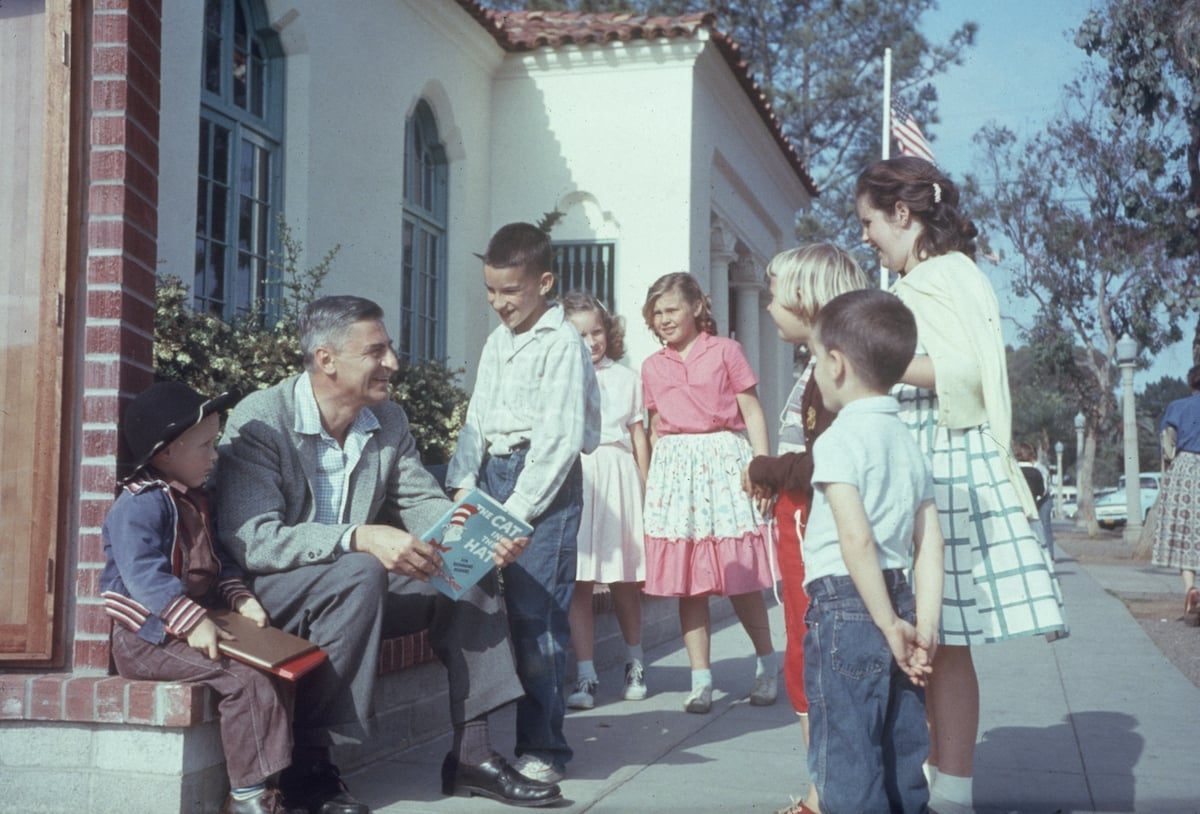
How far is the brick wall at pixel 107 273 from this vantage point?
12.2ft

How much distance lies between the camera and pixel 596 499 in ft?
20.1

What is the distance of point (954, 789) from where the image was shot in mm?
3551

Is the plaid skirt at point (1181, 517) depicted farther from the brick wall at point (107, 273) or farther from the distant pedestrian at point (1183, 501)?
the brick wall at point (107, 273)

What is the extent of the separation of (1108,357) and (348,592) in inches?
1266

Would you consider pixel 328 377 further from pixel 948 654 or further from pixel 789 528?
pixel 948 654

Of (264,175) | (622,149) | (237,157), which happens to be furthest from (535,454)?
(622,149)

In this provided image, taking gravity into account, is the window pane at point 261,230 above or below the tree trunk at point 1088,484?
above

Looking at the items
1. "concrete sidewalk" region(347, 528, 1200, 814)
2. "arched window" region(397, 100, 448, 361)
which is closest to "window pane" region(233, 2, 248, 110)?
"arched window" region(397, 100, 448, 361)

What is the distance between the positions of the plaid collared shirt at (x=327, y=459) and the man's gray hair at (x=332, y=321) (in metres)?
0.12

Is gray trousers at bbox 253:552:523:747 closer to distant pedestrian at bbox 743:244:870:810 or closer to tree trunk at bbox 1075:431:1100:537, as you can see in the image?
distant pedestrian at bbox 743:244:870:810

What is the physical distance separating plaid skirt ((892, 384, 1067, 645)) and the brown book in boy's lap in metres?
1.76

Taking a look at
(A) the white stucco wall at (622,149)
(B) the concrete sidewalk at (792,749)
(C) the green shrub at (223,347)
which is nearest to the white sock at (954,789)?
(B) the concrete sidewalk at (792,749)

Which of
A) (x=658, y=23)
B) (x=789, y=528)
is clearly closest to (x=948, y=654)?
(x=789, y=528)

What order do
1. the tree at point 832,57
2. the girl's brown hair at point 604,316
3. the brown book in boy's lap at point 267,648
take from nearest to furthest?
the brown book in boy's lap at point 267,648 → the girl's brown hair at point 604,316 → the tree at point 832,57
